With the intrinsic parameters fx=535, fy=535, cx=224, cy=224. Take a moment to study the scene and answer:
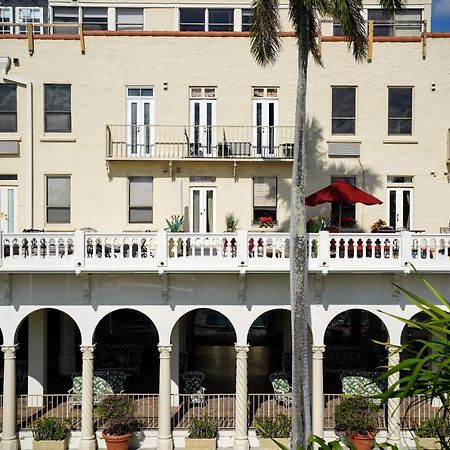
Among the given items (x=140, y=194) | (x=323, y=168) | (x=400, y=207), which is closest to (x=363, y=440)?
(x=400, y=207)

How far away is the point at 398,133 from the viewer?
19.8 m

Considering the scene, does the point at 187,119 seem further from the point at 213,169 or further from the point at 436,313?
the point at 436,313

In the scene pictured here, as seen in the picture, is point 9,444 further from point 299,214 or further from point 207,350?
point 207,350

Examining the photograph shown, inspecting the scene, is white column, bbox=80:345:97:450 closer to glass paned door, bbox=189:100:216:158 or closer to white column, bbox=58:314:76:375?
white column, bbox=58:314:76:375

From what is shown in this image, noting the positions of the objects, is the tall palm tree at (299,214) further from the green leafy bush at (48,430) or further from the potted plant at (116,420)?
the green leafy bush at (48,430)

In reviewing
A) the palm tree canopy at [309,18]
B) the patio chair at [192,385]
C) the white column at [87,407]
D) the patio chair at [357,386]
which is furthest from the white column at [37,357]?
the palm tree canopy at [309,18]

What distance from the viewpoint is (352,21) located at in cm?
1356

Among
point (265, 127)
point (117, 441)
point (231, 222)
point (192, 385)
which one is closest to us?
point (117, 441)

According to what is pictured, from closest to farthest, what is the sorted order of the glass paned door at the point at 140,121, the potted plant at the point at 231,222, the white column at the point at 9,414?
the white column at the point at 9,414 → the potted plant at the point at 231,222 → the glass paned door at the point at 140,121

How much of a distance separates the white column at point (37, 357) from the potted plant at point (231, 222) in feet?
22.9

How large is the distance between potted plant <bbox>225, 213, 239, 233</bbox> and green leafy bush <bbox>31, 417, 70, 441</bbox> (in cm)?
828

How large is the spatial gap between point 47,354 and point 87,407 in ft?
16.2

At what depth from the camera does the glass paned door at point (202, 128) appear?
19433 millimetres

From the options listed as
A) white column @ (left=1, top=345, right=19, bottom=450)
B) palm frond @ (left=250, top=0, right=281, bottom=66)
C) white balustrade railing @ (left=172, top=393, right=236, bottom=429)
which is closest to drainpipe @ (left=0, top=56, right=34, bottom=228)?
white column @ (left=1, top=345, right=19, bottom=450)
